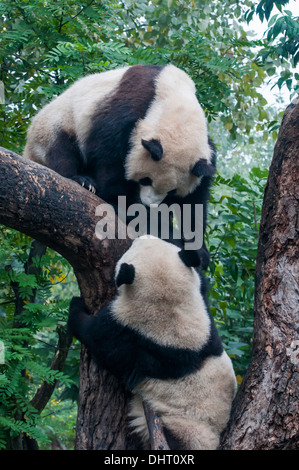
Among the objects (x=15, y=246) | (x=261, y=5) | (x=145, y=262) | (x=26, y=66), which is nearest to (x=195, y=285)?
(x=145, y=262)

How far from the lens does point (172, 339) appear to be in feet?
10.6

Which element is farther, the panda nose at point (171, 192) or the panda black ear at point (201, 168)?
the panda nose at point (171, 192)

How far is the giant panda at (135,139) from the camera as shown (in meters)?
3.99

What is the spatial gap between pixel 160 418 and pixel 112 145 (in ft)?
7.03

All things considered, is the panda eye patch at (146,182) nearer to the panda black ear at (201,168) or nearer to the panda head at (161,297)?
the panda black ear at (201,168)

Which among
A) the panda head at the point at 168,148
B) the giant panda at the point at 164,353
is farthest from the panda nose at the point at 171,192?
the giant panda at the point at 164,353

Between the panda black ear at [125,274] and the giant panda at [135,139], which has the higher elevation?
the giant panda at [135,139]

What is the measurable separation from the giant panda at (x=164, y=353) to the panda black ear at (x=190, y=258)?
0.02 metres

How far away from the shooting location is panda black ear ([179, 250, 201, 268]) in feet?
11.1

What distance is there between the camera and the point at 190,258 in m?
3.41

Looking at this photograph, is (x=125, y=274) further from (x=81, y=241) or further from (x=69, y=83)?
(x=69, y=83)

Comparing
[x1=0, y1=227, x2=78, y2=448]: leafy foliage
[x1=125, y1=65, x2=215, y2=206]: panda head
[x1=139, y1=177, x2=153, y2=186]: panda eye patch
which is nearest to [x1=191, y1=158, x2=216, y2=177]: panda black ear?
[x1=125, y1=65, x2=215, y2=206]: panda head
